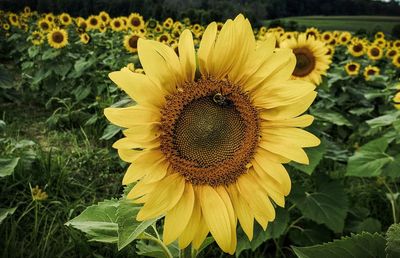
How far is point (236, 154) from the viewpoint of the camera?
1.23m

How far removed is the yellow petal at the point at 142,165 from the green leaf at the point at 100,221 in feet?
0.93

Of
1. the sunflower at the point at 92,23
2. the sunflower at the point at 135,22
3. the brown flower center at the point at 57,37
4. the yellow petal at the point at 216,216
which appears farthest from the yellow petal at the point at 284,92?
the sunflower at the point at 92,23

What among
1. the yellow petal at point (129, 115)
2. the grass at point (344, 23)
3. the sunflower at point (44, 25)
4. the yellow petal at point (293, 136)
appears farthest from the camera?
the grass at point (344, 23)

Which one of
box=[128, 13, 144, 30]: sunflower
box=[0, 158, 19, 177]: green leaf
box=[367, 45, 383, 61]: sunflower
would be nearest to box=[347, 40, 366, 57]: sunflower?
box=[367, 45, 383, 61]: sunflower

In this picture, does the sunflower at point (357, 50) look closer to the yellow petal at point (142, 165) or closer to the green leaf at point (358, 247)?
the yellow petal at point (142, 165)

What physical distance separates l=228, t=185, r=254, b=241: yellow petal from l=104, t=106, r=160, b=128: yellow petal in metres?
0.29

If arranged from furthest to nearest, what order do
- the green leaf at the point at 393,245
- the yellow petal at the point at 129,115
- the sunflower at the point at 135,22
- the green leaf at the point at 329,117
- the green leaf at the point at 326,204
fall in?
1. the sunflower at the point at 135,22
2. the green leaf at the point at 329,117
3. the green leaf at the point at 326,204
4. the yellow petal at the point at 129,115
5. the green leaf at the point at 393,245

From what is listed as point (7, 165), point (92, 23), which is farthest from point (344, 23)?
point (7, 165)

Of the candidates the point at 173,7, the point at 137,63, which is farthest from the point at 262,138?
the point at 173,7

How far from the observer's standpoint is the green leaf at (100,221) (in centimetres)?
133

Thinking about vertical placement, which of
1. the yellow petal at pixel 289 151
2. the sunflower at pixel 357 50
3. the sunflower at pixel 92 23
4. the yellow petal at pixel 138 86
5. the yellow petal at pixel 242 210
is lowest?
the sunflower at pixel 357 50

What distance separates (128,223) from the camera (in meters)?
1.15

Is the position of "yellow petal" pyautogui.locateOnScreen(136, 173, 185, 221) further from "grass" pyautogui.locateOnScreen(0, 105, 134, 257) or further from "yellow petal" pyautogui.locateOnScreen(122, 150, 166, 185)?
"grass" pyautogui.locateOnScreen(0, 105, 134, 257)

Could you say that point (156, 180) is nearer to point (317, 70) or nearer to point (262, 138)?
point (262, 138)
